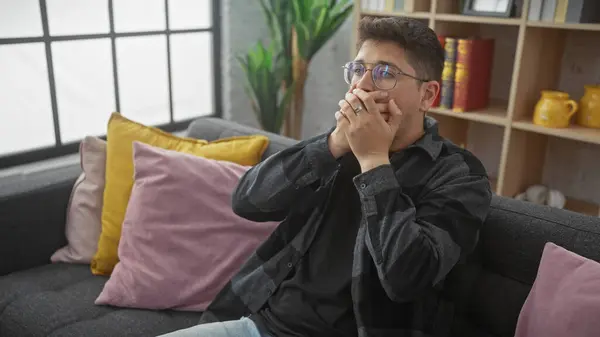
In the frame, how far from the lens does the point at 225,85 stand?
3.36 m

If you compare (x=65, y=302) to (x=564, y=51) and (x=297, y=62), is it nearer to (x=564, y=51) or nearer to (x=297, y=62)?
(x=297, y=62)

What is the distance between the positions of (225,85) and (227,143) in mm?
1506

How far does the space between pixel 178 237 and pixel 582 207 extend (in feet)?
6.12

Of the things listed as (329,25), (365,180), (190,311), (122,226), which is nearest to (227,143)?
(122,226)

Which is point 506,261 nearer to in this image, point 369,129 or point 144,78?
point 369,129

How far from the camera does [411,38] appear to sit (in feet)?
4.24

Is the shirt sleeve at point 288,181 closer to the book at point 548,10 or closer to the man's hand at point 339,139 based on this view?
the man's hand at point 339,139

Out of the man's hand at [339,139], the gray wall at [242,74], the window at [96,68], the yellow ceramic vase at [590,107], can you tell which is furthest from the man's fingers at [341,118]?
the gray wall at [242,74]

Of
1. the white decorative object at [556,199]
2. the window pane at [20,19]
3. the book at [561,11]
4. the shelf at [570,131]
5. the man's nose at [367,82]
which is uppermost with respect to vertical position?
the book at [561,11]

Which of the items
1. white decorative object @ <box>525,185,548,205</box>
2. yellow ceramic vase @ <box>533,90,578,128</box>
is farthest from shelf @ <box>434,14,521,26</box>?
white decorative object @ <box>525,185,548,205</box>

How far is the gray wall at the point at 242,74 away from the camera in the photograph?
3240 mm

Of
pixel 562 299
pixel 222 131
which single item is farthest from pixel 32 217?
pixel 562 299

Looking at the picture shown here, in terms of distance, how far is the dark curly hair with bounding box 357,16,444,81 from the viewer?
1.29m

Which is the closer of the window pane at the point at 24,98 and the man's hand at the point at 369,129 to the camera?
the man's hand at the point at 369,129
